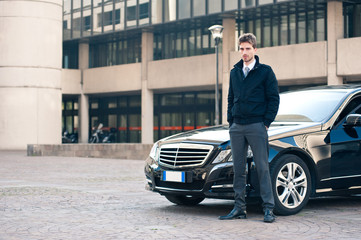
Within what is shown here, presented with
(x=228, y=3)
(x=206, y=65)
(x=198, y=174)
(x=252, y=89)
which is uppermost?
(x=228, y=3)

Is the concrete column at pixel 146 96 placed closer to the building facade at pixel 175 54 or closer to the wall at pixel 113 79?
the building facade at pixel 175 54

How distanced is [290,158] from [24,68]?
97.0 feet

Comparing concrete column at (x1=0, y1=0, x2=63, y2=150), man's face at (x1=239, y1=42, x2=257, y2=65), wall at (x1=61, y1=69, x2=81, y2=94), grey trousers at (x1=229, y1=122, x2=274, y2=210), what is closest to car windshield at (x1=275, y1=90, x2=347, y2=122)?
grey trousers at (x1=229, y1=122, x2=274, y2=210)

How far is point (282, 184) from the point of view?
753cm

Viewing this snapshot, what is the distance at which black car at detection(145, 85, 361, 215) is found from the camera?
24.5 feet

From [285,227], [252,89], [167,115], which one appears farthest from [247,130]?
[167,115]

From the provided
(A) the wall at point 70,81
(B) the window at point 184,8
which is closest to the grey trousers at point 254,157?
(B) the window at point 184,8

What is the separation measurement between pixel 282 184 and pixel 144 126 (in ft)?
124

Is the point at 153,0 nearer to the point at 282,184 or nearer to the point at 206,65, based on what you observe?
the point at 206,65

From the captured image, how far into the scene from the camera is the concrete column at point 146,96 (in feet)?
147

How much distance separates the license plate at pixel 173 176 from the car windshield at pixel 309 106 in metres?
1.61

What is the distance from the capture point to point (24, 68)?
116 ft

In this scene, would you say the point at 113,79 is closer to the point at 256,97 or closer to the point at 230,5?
the point at 230,5

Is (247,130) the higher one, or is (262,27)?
(262,27)
